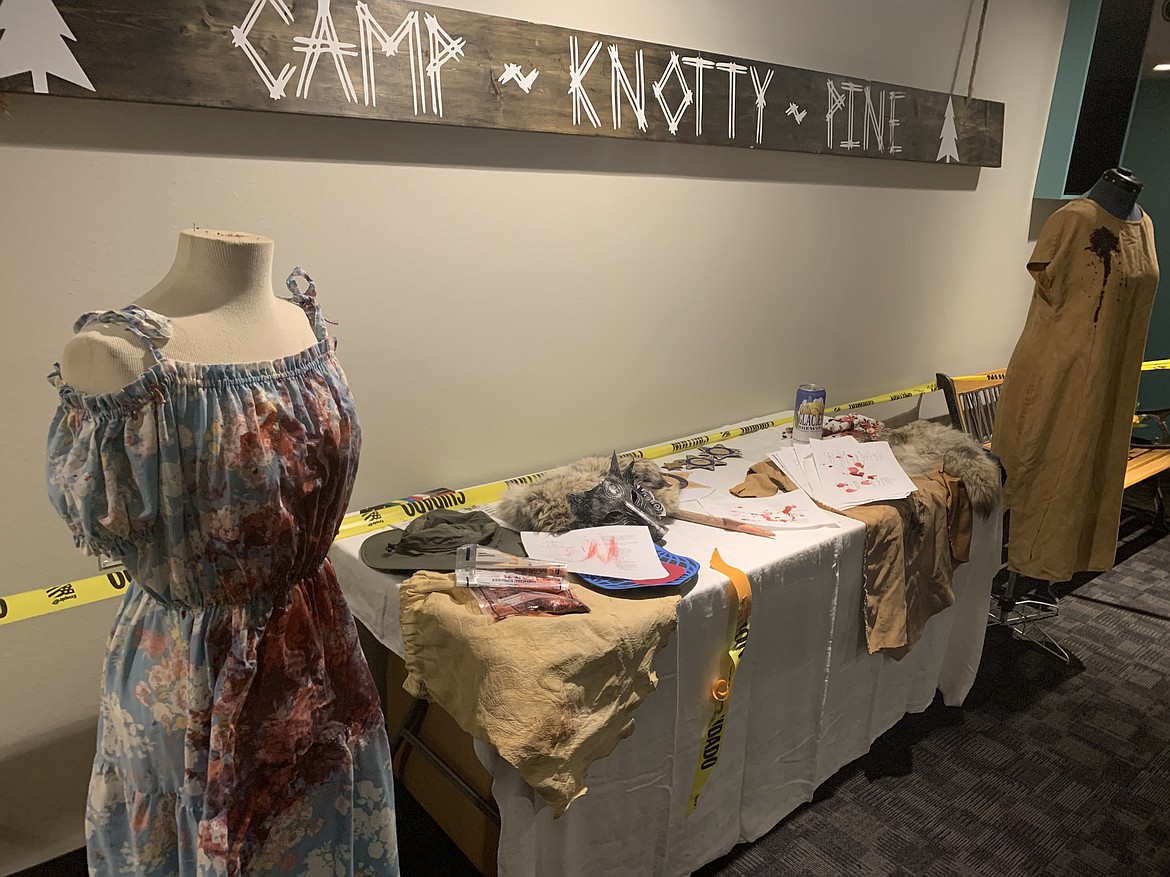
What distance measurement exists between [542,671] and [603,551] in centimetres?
39

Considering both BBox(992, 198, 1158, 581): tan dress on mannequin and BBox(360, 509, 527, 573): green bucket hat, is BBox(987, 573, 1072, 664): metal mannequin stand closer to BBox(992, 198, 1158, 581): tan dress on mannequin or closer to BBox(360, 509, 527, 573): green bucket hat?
BBox(992, 198, 1158, 581): tan dress on mannequin

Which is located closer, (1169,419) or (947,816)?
(947,816)

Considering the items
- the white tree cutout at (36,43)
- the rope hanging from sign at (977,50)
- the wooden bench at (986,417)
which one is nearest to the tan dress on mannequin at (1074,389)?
the wooden bench at (986,417)

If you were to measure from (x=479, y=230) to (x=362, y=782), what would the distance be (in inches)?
49.8

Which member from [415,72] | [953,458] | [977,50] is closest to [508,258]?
[415,72]

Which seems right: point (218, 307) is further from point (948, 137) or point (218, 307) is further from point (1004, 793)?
point (948, 137)

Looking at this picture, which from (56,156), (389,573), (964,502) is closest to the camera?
(56,156)

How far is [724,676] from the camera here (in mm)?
1637

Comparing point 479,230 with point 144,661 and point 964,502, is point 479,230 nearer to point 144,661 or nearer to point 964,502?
point 144,661

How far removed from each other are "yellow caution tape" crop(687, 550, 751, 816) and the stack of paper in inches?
18.9

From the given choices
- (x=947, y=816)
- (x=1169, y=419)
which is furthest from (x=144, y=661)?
(x=1169, y=419)

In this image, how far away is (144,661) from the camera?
1000 millimetres

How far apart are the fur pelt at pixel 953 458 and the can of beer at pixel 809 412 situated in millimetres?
198

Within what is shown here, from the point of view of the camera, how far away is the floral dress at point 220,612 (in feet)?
2.97
